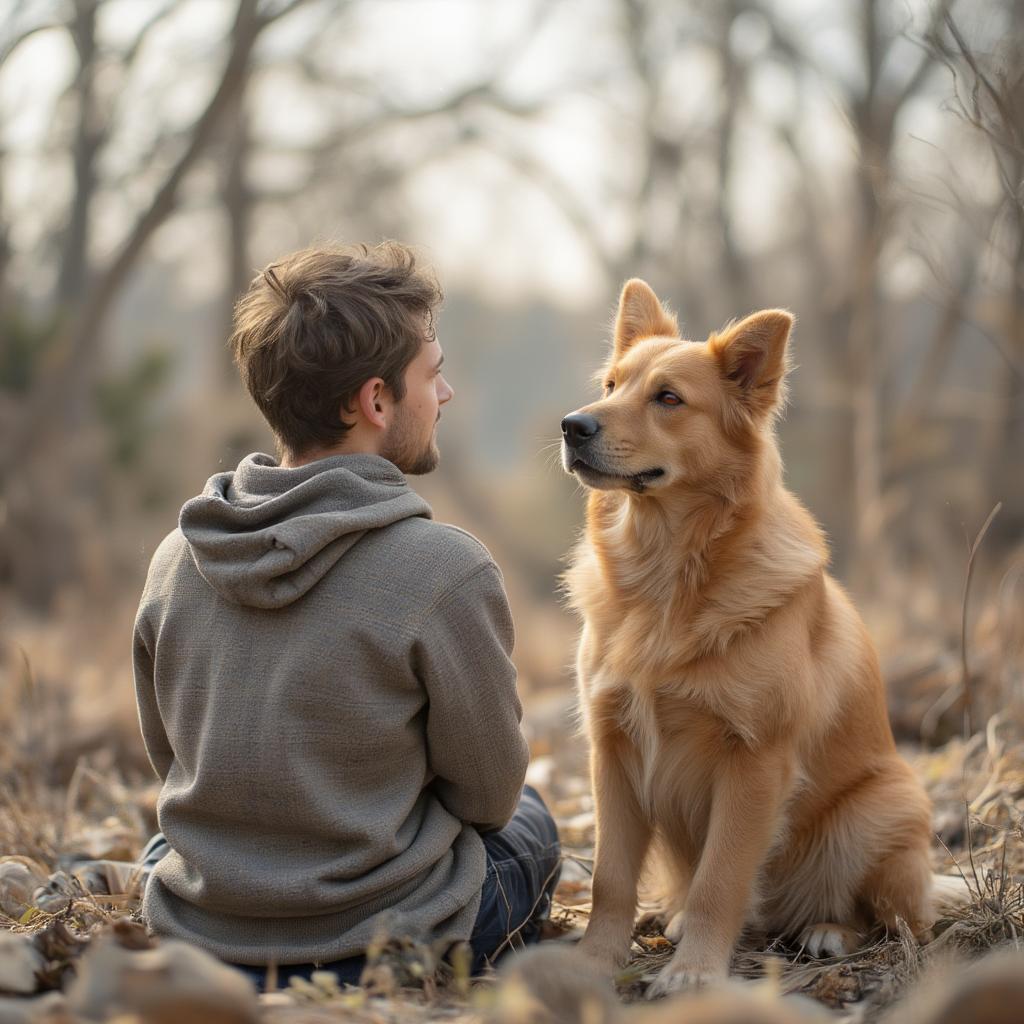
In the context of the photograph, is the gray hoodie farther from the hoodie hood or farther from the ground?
the ground

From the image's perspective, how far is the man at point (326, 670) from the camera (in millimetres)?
2555

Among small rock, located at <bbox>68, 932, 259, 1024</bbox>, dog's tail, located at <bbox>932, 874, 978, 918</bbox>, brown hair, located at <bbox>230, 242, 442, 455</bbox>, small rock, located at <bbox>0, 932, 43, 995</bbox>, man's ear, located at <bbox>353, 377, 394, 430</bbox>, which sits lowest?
dog's tail, located at <bbox>932, 874, 978, 918</bbox>

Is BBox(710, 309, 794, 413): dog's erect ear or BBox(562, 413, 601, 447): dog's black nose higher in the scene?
BBox(710, 309, 794, 413): dog's erect ear

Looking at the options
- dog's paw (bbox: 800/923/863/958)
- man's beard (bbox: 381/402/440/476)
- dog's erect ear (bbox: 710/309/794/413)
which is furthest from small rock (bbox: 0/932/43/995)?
dog's erect ear (bbox: 710/309/794/413)

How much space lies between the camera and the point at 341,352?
2.73m

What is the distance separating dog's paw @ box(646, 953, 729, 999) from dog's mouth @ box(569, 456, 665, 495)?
1.31 m

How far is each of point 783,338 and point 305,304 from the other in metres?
1.43

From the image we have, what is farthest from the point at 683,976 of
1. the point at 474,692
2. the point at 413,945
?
the point at 474,692

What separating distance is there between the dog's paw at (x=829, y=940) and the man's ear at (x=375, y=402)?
1.90 m

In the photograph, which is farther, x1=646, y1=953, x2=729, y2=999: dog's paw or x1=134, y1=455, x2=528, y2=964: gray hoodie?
x1=646, y1=953, x2=729, y2=999: dog's paw

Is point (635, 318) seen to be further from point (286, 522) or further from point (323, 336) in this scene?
point (286, 522)

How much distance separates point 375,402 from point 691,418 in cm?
105

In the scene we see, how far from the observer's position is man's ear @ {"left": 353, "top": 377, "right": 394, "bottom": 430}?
2773 mm

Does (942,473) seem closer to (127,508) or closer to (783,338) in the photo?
(127,508)
